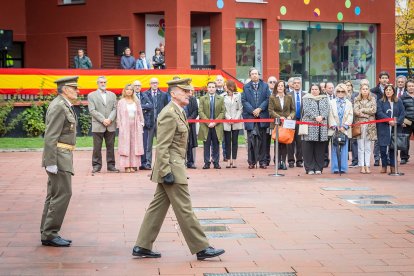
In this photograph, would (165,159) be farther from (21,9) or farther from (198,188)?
(21,9)

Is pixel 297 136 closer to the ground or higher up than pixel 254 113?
closer to the ground

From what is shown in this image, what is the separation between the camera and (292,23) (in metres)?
39.5

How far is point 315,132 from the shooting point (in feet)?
61.0

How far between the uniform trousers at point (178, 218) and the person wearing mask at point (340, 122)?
30.2ft

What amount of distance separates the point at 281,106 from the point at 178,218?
10.4m

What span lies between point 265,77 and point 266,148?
1846cm

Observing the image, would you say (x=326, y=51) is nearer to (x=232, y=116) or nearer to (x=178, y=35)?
(x=178, y=35)

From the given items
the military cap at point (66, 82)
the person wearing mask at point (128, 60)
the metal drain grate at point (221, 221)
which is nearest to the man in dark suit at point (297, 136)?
the metal drain grate at point (221, 221)

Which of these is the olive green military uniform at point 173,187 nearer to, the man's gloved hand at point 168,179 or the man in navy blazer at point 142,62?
the man's gloved hand at point 168,179

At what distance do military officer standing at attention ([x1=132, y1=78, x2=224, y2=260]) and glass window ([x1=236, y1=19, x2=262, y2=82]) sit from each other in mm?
27843

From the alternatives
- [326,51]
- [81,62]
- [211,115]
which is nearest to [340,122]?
[211,115]

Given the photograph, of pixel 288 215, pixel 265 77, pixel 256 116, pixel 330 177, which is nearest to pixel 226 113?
pixel 256 116

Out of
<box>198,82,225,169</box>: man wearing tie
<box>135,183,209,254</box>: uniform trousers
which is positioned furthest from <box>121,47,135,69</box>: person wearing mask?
<box>135,183,209,254</box>: uniform trousers

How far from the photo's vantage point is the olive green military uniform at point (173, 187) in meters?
9.48
